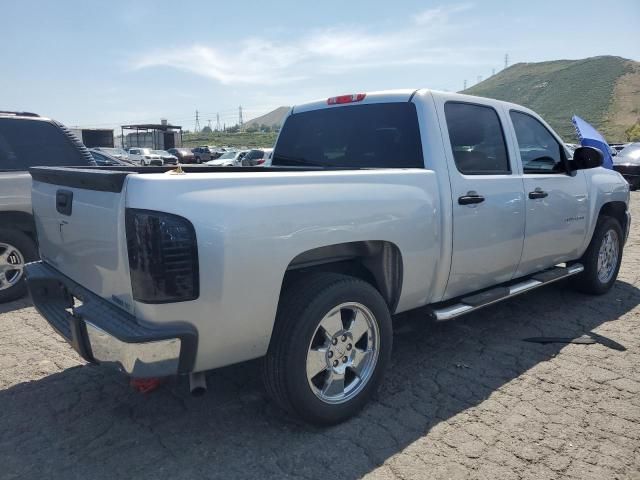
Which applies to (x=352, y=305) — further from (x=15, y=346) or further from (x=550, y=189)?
(x=15, y=346)

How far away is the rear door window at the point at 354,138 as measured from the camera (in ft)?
11.7

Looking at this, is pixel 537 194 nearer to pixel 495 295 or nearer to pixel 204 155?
pixel 495 295

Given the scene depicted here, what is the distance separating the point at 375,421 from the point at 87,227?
6.36 feet

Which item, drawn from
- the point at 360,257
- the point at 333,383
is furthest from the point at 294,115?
the point at 333,383

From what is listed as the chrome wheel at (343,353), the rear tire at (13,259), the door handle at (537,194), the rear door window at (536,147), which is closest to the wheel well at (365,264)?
the chrome wheel at (343,353)

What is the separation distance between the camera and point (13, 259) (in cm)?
524

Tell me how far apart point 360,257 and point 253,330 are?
988mm

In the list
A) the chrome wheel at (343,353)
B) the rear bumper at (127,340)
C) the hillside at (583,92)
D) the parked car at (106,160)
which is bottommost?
the chrome wheel at (343,353)

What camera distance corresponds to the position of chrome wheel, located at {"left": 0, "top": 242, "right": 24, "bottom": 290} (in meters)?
5.19

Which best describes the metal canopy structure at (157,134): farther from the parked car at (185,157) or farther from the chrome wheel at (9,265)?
the chrome wheel at (9,265)

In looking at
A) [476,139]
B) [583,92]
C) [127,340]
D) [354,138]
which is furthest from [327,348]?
[583,92]

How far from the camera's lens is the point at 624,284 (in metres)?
6.14

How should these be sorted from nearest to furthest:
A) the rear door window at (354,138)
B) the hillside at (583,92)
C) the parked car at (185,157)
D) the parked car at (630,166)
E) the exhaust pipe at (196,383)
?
1. the exhaust pipe at (196,383)
2. the rear door window at (354,138)
3. the parked car at (630,166)
4. the parked car at (185,157)
5. the hillside at (583,92)

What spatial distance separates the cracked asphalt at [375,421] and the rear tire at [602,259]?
1176 millimetres
